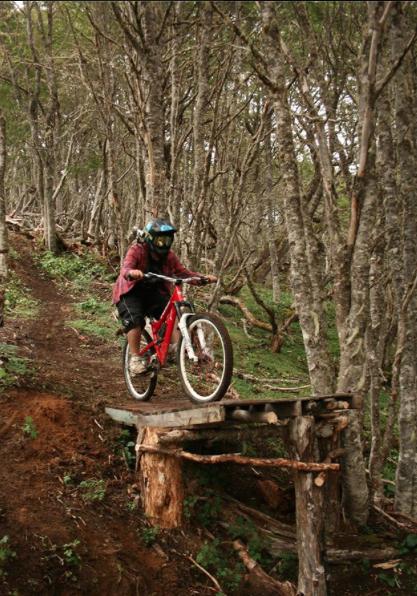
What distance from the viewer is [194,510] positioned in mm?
6441

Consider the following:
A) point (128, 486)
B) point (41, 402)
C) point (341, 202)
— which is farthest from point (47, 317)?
point (341, 202)

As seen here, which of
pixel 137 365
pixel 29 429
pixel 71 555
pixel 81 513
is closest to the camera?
pixel 71 555

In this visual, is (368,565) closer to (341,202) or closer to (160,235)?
(160,235)

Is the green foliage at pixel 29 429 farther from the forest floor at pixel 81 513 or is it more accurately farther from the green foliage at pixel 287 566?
the green foliage at pixel 287 566

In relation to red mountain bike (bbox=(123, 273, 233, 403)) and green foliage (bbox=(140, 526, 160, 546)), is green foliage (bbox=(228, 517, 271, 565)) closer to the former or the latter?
green foliage (bbox=(140, 526, 160, 546))

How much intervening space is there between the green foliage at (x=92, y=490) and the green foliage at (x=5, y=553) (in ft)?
3.37

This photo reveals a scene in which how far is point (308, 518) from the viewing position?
554cm

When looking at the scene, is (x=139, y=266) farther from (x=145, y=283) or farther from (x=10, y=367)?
(x=10, y=367)

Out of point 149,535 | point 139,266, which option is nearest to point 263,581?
point 149,535

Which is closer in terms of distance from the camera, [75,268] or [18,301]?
[18,301]

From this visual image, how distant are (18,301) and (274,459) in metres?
9.43

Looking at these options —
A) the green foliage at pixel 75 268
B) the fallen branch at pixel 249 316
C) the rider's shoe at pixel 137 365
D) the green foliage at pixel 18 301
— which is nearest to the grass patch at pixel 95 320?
the green foliage at pixel 18 301

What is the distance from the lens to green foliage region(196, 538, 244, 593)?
5.77 m

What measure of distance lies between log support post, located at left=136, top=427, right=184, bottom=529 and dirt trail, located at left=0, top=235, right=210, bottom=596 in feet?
0.59
